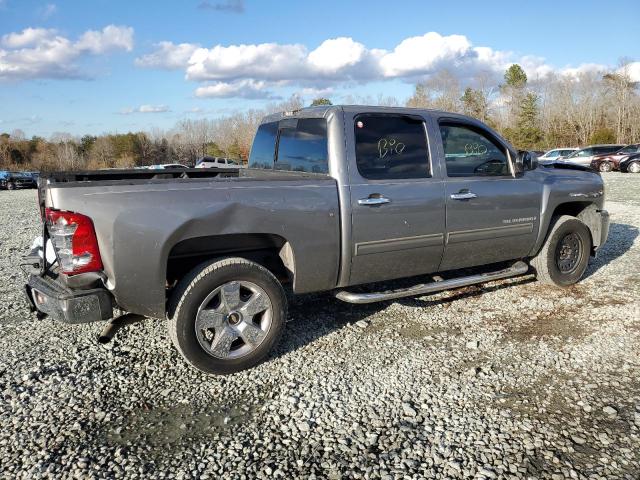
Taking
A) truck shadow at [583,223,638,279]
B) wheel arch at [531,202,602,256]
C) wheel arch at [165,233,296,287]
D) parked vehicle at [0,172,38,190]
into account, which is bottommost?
truck shadow at [583,223,638,279]

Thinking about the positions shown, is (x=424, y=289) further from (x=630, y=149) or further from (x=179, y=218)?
(x=630, y=149)

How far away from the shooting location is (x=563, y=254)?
5.56 m

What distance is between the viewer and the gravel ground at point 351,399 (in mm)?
2600

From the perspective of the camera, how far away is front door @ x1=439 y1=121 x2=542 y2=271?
4516 mm

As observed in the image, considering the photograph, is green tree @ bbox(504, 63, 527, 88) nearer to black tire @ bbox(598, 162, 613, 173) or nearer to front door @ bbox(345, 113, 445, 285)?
black tire @ bbox(598, 162, 613, 173)

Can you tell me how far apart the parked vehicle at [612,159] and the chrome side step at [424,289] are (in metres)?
26.2

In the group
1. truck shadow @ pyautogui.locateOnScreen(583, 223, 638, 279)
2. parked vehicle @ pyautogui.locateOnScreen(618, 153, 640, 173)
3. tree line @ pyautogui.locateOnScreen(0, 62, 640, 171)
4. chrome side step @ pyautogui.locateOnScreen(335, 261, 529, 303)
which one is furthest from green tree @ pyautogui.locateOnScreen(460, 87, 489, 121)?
chrome side step @ pyautogui.locateOnScreen(335, 261, 529, 303)

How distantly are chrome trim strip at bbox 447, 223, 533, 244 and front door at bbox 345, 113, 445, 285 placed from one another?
189mm

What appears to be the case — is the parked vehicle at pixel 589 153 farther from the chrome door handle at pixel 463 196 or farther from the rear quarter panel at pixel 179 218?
the rear quarter panel at pixel 179 218

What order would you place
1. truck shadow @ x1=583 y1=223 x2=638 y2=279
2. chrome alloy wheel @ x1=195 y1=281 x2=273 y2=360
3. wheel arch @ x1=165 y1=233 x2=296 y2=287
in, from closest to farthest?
1. chrome alloy wheel @ x1=195 y1=281 x2=273 y2=360
2. wheel arch @ x1=165 y1=233 x2=296 y2=287
3. truck shadow @ x1=583 y1=223 x2=638 y2=279

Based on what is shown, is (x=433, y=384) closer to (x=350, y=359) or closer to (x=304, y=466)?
(x=350, y=359)

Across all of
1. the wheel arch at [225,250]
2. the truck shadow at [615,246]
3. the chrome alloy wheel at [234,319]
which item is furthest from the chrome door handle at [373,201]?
the truck shadow at [615,246]

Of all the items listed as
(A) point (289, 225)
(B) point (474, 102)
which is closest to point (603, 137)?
(B) point (474, 102)

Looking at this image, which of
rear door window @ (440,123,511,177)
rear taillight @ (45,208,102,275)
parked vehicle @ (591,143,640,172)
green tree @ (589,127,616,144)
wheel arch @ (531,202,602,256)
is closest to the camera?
rear taillight @ (45,208,102,275)
